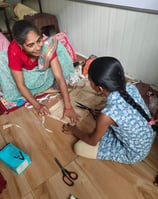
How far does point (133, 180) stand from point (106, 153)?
8.1 inches

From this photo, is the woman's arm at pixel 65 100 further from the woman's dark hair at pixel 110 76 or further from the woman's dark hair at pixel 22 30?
the woman's dark hair at pixel 110 76

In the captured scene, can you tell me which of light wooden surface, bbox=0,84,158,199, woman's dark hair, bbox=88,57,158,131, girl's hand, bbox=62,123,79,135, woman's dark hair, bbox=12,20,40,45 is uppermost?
woman's dark hair, bbox=12,20,40,45

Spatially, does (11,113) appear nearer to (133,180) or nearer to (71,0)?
(133,180)

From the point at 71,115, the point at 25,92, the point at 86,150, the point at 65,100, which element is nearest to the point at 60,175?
the point at 86,150

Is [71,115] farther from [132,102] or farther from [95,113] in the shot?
[132,102]

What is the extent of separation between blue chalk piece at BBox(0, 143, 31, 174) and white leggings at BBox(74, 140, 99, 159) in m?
0.32

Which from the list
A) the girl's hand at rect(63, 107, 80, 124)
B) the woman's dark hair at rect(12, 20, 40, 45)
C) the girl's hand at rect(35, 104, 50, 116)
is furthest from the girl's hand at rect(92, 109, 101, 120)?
the woman's dark hair at rect(12, 20, 40, 45)

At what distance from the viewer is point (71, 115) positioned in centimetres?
130

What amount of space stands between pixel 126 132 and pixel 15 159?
68 centimetres

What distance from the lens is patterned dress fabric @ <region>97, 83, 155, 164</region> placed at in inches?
28.5

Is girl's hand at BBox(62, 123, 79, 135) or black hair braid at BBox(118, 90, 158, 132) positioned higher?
black hair braid at BBox(118, 90, 158, 132)

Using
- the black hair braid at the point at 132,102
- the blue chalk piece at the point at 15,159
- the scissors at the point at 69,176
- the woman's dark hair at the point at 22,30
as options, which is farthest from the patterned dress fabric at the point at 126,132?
the woman's dark hair at the point at 22,30

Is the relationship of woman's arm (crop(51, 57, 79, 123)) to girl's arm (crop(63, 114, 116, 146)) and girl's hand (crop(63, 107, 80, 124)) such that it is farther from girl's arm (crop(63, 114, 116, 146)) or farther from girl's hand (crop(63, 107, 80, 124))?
girl's arm (crop(63, 114, 116, 146))

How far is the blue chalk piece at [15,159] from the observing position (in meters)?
0.97
